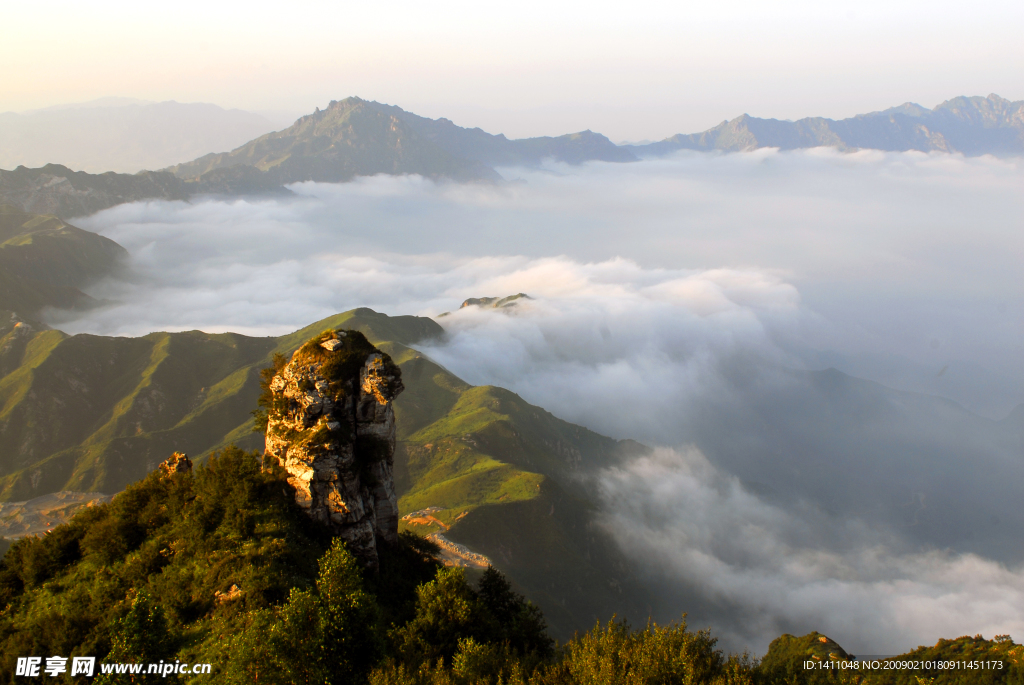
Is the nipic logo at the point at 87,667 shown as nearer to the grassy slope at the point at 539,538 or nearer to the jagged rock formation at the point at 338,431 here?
the jagged rock formation at the point at 338,431

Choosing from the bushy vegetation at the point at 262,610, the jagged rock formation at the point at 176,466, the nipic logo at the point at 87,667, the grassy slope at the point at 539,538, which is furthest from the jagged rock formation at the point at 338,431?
the grassy slope at the point at 539,538

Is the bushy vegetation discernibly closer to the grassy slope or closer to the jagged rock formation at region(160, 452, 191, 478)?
the jagged rock formation at region(160, 452, 191, 478)

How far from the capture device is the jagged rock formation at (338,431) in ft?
150

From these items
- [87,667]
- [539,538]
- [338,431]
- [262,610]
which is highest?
[338,431]

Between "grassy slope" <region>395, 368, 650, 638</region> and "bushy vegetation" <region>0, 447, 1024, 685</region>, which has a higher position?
"bushy vegetation" <region>0, 447, 1024, 685</region>

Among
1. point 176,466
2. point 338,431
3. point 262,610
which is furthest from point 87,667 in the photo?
point 176,466

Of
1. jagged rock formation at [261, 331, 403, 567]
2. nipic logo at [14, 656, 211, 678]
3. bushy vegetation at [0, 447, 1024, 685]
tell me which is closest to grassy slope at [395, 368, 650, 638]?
jagged rock formation at [261, 331, 403, 567]

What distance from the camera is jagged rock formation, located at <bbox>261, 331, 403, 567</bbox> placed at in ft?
150

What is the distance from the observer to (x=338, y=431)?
46625mm

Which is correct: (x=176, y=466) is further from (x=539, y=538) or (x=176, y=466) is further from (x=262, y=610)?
(x=539, y=538)

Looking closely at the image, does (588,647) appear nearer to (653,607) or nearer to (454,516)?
(454,516)

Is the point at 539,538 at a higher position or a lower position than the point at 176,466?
lower

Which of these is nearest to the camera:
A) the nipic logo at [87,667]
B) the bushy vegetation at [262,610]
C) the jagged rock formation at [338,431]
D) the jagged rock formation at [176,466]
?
the nipic logo at [87,667]

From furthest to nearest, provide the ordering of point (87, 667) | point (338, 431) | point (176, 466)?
point (176, 466)
point (338, 431)
point (87, 667)
